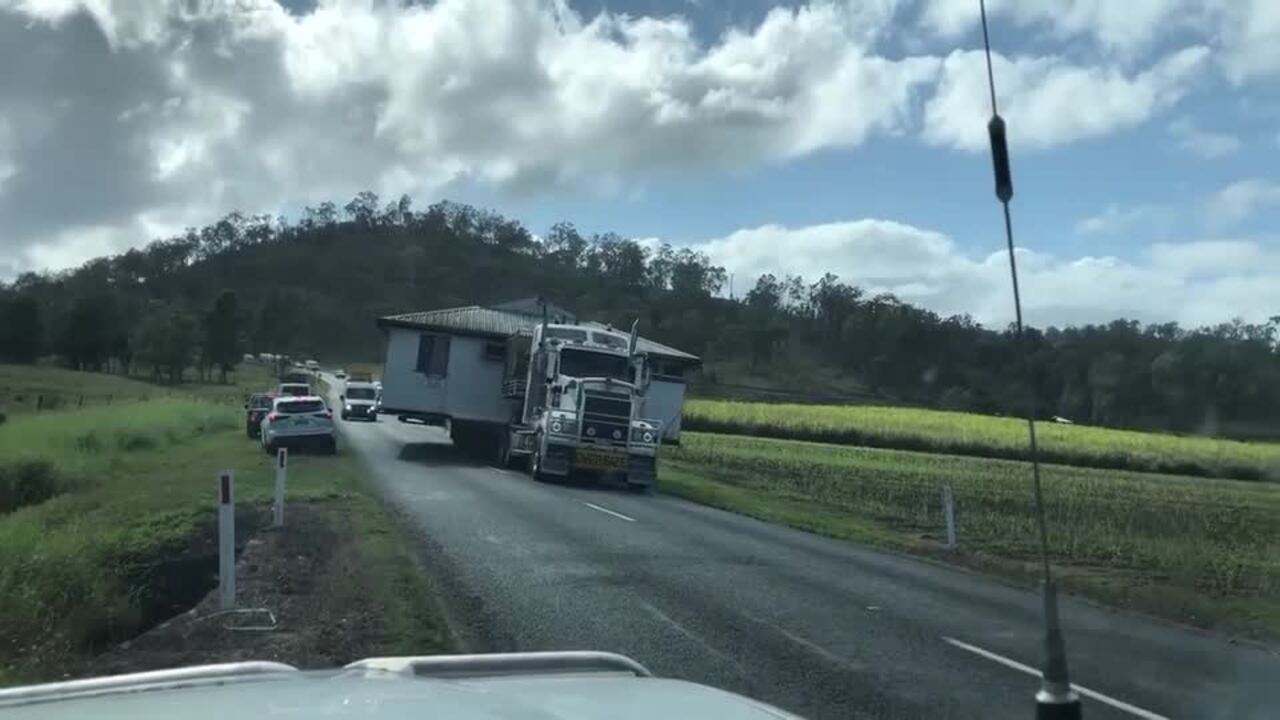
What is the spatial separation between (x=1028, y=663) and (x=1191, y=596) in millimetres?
5598

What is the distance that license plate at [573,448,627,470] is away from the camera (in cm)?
2852

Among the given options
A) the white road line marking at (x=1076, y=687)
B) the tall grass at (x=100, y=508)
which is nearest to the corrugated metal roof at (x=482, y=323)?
the tall grass at (x=100, y=508)

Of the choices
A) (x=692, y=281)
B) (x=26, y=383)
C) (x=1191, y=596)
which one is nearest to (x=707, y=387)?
(x=692, y=281)

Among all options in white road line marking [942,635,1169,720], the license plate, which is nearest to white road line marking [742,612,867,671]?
white road line marking [942,635,1169,720]

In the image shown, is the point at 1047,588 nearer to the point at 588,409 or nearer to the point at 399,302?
the point at 588,409

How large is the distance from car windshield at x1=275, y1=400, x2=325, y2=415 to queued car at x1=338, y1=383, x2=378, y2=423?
76.4ft

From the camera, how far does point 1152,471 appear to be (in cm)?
3412

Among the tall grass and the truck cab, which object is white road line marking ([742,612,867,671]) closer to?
the tall grass

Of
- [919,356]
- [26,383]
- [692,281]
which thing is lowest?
[26,383]

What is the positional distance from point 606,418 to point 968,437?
20.6m

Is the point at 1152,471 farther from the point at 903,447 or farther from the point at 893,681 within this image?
the point at 893,681

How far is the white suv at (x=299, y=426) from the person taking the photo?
3438cm

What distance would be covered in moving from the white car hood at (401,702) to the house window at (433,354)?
3051cm

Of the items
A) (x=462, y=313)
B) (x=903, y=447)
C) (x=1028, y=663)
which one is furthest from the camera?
(x=903, y=447)
